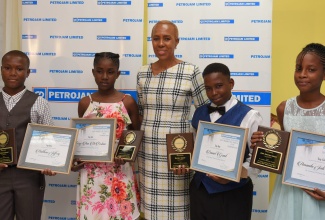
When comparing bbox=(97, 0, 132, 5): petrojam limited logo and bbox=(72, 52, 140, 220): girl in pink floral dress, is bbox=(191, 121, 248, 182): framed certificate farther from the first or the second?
bbox=(97, 0, 132, 5): petrojam limited logo

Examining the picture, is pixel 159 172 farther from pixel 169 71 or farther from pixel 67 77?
pixel 67 77

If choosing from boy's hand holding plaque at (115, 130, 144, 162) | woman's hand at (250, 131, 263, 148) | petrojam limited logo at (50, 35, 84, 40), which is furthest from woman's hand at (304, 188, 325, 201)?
petrojam limited logo at (50, 35, 84, 40)

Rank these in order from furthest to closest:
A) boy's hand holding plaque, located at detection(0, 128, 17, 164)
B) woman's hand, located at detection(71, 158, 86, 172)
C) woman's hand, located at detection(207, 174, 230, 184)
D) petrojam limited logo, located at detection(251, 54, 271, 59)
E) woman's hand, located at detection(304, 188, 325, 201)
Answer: petrojam limited logo, located at detection(251, 54, 271, 59) → woman's hand, located at detection(71, 158, 86, 172) → boy's hand holding plaque, located at detection(0, 128, 17, 164) → woman's hand, located at detection(207, 174, 230, 184) → woman's hand, located at detection(304, 188, 325, 201)

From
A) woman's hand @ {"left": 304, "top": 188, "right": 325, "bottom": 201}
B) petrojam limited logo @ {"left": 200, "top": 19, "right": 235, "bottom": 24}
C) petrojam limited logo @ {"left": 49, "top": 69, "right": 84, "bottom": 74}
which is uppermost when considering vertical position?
petrojam limited logo @ {"left": 200, "top": 19, "right": 235, "bottom": 24}

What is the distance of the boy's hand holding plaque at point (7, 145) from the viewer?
7.34ft

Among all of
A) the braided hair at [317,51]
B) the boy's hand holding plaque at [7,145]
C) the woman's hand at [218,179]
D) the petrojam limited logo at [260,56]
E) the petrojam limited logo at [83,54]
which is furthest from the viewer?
the petrojam limited logo at [83,54]

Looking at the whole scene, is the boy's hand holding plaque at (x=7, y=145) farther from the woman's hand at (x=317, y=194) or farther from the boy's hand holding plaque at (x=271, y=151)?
the woman's hand at (x=317, y=194)

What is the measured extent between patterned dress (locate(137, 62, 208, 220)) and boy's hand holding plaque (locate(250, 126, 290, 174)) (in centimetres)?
64

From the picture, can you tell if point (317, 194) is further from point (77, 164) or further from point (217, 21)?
point (217, 21)

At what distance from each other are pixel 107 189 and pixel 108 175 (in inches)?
4.0

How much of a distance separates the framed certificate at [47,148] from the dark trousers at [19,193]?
0.16m

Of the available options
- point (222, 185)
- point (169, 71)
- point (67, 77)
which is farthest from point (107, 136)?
point (67, 77)

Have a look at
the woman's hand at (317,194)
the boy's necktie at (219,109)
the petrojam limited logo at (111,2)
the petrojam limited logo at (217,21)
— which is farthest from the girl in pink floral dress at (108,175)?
the woman's hand at (317,194)

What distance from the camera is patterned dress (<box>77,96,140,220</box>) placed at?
2361 millimetres
